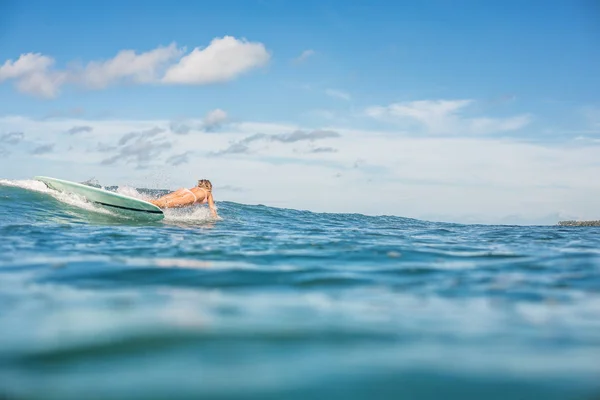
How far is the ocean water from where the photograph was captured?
8.85 ft

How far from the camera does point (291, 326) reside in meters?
3.66

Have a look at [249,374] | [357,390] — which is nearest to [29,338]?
[249,374]

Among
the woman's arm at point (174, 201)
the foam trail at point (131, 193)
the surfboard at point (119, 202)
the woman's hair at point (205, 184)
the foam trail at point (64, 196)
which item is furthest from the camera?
the foam trail at point (131, 193)

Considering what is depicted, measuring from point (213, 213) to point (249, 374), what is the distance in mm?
13533

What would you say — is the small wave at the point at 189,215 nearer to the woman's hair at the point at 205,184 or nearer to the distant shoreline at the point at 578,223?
the woman's hair at the point at 205,184

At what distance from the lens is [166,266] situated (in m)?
6.14

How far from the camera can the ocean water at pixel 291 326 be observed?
270 centimetres

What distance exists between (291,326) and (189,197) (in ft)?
41.8

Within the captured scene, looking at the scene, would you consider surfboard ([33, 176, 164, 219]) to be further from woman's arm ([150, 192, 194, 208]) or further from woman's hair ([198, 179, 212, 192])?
woman's hair ([198, 179, 212, 192])

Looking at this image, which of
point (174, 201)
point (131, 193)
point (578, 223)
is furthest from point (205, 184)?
point (578, 223)

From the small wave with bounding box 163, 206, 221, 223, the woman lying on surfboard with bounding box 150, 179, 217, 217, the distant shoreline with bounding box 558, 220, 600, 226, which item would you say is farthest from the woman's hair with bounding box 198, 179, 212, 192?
the distant shoreline with bounding box 558, 220, 600, 226

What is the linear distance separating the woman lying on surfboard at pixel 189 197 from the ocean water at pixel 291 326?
8.05m

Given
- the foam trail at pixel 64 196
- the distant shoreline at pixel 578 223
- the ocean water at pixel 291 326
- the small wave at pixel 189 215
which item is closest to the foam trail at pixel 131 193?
the small wave at pixel 189 215

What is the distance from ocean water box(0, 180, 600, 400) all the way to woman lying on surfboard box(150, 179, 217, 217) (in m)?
8.05
